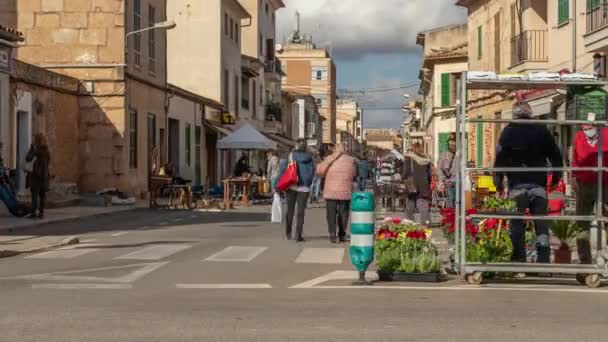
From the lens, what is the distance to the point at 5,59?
25062 mm

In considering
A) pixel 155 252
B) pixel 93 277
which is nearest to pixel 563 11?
pixel 155 252

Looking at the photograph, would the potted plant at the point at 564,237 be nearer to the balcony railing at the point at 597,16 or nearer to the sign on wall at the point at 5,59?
the balcony railing at the point at 597,16

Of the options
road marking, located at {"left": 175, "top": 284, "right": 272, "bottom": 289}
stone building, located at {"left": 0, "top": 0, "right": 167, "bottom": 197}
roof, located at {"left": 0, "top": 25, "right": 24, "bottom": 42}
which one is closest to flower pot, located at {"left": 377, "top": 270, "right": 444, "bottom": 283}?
road marking, located at {"left": 175, "top": 284, "right": 272, "bottom": 289}

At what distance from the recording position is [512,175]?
11906mm

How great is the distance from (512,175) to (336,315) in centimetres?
361

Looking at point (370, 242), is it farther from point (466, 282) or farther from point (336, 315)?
point (336, 315)

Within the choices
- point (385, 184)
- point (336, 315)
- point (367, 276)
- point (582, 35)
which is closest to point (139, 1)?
point (385, 184)

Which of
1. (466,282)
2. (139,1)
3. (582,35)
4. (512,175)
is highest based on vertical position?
(139,1)

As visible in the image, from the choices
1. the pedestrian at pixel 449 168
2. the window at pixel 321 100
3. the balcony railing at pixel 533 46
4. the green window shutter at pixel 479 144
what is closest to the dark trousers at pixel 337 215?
the pedestrian at pixel 449 168

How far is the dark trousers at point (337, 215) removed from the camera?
17.7m

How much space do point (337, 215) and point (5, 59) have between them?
10788mm

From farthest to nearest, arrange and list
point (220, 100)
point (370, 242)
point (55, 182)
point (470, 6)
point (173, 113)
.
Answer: point (220, 100), point (470, 6), point (173, 113), point (55, 182), point (370, 242)

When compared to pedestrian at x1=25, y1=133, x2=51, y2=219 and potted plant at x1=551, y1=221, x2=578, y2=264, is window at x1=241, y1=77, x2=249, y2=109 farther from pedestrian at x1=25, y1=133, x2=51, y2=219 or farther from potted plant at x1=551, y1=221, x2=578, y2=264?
potted plant at x1=551, y1=221, x2=578, y2=264

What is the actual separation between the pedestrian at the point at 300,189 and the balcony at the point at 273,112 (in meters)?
49.6
